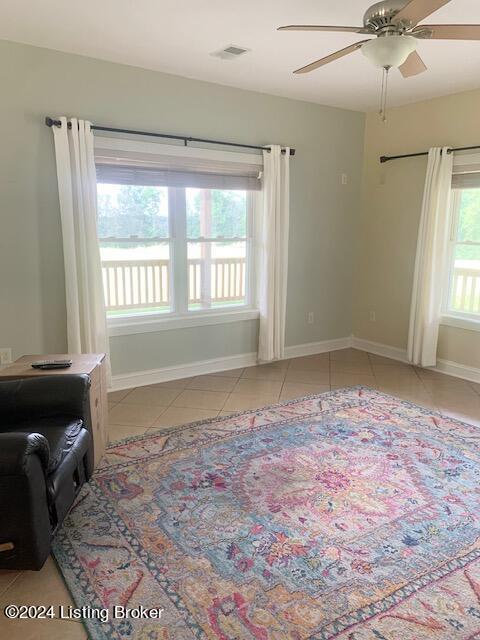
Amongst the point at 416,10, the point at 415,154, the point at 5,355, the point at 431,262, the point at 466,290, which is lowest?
the point at 5,355

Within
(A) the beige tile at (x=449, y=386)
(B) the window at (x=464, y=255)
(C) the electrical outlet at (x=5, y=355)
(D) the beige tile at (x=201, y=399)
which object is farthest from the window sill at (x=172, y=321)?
(B) the window at (x=464, y=255)

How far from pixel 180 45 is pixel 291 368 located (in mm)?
2968

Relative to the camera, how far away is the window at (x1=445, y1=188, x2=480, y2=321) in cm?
434

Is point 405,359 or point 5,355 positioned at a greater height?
point 5,355

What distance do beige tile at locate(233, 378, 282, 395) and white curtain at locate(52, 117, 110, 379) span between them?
1298 millimetres

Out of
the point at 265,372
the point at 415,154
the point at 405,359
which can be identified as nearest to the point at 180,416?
the point at 265,372

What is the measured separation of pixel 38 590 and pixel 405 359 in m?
4.12

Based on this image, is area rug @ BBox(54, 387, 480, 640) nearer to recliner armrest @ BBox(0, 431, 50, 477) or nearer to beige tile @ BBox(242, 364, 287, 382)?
recliner armrest @ BBox(0, 431, 50, 477)

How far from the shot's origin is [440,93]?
4.29 meters

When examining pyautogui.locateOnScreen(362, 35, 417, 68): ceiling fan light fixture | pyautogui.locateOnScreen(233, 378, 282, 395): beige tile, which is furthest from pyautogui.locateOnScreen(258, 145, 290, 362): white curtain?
pyautogui.locateOnScreen(362, 35, 417, 68): ceiling fan light fixture

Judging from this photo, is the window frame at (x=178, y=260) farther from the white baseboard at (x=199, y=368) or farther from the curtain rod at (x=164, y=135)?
the white baseboard at (x=199, y=368)

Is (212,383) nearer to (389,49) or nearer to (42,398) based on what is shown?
(42,398)

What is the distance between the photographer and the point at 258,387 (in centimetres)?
414

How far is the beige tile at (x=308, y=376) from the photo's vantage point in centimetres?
433
